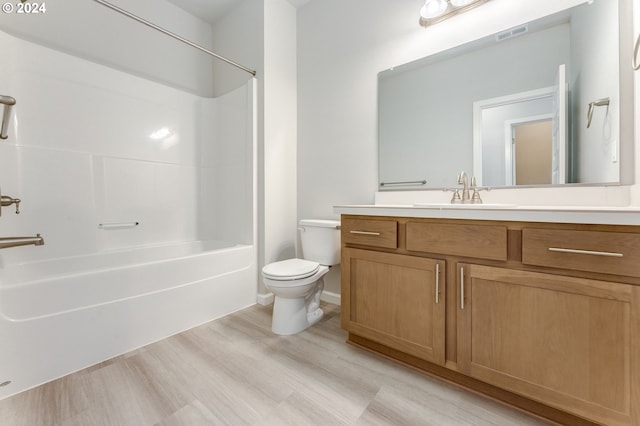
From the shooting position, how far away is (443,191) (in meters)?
1.80

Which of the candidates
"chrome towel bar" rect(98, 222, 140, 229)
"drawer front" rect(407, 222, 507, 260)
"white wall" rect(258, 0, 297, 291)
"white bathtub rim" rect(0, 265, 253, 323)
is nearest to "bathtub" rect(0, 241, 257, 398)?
"white bathtub rim" rect(0, 265, 253, 323)

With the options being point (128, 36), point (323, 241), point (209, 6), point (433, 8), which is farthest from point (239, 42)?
point (323, 241)

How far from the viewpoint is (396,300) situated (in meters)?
1.43

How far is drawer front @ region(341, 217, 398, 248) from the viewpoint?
145 cm

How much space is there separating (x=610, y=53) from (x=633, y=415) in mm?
1536

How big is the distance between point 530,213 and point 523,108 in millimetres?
849

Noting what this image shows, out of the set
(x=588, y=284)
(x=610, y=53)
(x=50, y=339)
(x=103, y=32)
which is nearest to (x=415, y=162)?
(x=610, y=53)

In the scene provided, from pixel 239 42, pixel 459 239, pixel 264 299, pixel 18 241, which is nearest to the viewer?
pixel 459 239

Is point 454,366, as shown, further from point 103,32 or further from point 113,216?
point 103,32

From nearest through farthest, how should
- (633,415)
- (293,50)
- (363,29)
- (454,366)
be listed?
(633,415) → (454,366) → (363,29) → (293,50)

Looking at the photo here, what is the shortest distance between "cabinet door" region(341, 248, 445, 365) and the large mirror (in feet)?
2.36

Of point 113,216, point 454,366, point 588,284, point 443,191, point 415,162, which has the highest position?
point 415,162

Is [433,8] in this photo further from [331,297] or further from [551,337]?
[331,297]

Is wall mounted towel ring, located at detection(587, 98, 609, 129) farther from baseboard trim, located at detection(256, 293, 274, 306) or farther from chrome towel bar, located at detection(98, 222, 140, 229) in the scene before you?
chrome towel bar, located at detection(98, 222, 140, 229)
